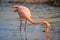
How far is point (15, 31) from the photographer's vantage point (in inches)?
299

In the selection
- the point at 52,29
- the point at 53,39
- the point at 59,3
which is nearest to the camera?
the point at 53,39

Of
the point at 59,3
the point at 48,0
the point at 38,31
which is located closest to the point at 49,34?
the point at 38,31

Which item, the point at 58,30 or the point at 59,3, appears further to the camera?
the point at 59,3

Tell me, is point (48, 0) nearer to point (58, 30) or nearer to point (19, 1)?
point (19, 1)

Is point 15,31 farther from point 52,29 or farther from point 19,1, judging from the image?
point 19,1

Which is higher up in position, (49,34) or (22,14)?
(22,14)

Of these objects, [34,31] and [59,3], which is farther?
[59,3]

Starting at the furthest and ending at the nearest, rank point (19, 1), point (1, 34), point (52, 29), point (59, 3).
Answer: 1. point (19, 1)
2. point (59, 3)
3. point (52, 29)
4. point (1, 34)

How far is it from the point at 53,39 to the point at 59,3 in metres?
11.5

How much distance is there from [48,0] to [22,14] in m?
11.7

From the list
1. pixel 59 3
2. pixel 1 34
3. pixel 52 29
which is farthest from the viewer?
pixel 59 3

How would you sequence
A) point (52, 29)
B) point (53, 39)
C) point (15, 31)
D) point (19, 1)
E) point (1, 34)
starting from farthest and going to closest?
point (19, 1) → point (52, 29) → point (15, 31) → point (1, 34) → point (53, 39)

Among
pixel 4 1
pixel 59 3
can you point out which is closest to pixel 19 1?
pixel 4 1

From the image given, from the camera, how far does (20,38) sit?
21.7 feet
